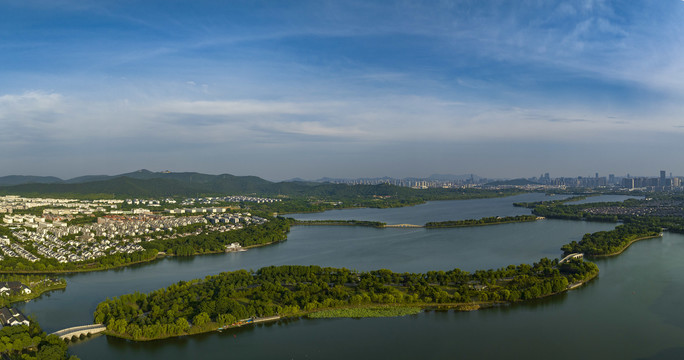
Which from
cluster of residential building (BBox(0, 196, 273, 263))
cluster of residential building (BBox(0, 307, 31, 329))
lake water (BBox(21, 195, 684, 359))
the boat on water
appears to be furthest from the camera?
the boat on water

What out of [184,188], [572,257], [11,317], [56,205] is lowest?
[11,317]

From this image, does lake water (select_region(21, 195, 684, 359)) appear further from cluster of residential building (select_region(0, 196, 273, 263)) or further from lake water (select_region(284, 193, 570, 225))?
lake water (select_region(284, 193, 570, 225))

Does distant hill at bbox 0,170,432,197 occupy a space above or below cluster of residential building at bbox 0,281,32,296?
above

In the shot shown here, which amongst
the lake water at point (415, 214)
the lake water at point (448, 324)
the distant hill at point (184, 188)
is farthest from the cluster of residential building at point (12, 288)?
the distant hill at point (184, 188)

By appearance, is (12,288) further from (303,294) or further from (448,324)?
(448,324)

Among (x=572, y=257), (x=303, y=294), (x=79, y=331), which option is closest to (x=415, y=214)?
(x=572, y=257)

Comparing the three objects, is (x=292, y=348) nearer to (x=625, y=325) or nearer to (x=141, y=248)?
(x=625, y=325)

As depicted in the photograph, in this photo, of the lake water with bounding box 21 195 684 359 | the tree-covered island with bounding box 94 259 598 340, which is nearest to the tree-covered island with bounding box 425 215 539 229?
the lake water with bounding box 21 195 684 359
